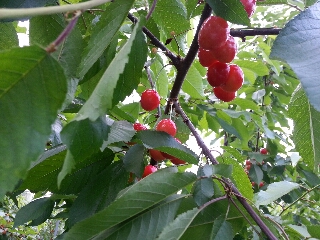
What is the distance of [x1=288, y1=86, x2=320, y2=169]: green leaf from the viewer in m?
0.74

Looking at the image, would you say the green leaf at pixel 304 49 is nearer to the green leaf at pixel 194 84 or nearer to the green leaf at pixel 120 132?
the green leaf at pixel 120 132

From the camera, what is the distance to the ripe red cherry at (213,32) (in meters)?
0.67

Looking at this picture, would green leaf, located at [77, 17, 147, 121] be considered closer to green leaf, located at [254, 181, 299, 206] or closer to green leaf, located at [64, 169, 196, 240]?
green leaf, located at [64, 169, 196, 240]

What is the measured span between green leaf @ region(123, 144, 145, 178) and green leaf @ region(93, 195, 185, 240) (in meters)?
0.10

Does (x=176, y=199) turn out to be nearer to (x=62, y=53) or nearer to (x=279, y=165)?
(x=62, y=53)

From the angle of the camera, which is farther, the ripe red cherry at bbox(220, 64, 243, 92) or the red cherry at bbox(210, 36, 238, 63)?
the ripe red cherry at bbox(220, 64, 243, 92)

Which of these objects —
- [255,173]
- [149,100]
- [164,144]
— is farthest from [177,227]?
[255,173]

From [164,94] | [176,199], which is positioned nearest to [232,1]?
[176,199]

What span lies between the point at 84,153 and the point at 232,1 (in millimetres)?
327

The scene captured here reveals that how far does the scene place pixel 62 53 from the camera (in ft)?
2.07

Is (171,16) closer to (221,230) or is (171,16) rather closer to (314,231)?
(221,230)

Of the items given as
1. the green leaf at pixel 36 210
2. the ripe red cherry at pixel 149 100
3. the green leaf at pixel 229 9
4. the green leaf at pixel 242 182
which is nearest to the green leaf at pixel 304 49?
the green leaf at pixel 229 9

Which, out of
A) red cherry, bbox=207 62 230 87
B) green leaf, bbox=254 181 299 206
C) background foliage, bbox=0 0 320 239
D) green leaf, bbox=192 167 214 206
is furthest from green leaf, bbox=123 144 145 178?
green leaf, bbox=254 181 299 206

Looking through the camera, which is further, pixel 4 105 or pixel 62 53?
pixel 62 53
